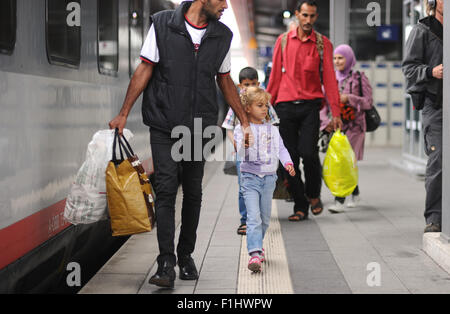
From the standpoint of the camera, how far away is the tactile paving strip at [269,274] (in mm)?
4277

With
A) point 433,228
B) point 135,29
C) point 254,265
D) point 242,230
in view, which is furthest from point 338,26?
point 254,265

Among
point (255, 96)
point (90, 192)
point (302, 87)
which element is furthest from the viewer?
point (302, 87)

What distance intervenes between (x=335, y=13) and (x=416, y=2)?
9.94ft

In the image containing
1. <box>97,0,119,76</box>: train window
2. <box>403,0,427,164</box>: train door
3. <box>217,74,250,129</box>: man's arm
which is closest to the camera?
<box>217,74,250,129</box>: man's arm

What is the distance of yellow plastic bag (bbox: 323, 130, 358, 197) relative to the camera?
22.8ft

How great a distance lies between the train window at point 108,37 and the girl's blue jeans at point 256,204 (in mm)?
1766

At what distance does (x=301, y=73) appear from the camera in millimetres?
6602

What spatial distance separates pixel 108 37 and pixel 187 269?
2.62 m

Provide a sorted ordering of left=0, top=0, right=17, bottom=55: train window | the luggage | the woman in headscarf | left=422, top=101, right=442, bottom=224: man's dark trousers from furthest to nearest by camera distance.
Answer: the woman in headscarf
left=422, top=101, right=442, bottom=224: man's dark trousers
the luggage
left=0, top=0, right=17, bottom=55: train window

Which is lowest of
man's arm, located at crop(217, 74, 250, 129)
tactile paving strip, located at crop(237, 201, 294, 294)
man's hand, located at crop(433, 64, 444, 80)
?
tactile paving strip, located at crop(237, 201, 294, 294)

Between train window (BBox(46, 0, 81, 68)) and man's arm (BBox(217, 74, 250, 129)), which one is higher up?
train window (BBox(46, 0, 81, 68))

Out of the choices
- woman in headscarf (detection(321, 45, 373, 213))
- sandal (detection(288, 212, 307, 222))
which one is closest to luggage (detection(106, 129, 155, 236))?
sandal (detection(288, 212, 307, 222))

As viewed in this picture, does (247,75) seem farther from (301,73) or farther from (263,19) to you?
(263,19)

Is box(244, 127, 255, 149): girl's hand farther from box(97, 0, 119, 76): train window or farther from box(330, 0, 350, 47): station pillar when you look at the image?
box(330, 0, 350, 47): station pillar
